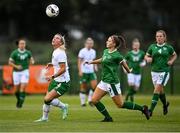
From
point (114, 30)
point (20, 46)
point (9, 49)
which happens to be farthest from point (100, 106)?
point (114, 30)

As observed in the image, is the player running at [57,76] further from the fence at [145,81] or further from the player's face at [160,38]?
the fence at [145,81]

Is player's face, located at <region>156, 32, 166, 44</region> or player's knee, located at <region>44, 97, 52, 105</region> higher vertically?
player's face, located at <region>156, 32, 166, 44</region>

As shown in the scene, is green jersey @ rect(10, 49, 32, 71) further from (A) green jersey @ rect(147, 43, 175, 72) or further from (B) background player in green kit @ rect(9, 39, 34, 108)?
(A) green jersey @ rect(147, 43, 175, 72)

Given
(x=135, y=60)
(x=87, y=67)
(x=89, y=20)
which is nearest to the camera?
(x=87, y=67)

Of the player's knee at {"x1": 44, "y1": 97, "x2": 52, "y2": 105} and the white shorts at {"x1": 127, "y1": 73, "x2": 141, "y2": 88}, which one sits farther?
the white shorts at {"x1": 127, "y1": 73, "x2": 141, "y2": 88}

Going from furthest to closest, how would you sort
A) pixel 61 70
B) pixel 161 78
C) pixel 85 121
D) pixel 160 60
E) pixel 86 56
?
pixel 86 56
pixel 160 60
pixel 161 78
pixel 85 121
pixel 61 70

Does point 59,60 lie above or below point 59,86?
above

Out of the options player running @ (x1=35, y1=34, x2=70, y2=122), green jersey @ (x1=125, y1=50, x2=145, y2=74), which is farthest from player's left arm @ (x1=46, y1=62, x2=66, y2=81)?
green jersey @ (x1=125, y1=50, x2=145, y2=74)

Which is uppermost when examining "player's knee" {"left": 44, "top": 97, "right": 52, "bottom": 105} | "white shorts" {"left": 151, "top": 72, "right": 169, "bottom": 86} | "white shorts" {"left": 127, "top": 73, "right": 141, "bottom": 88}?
"white shorts" {"left": 127, "top": 73, "right": 141, "bottom": 88}

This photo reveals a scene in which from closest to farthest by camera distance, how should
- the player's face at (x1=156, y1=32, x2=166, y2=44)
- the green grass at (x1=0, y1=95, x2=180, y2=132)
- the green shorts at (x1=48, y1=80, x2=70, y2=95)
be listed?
the green grass at (x1=0, y1=95, x2=180, y2=132) → the green shorts at (x1=48, y1=80, x2=70, y2=95) → the player's face at (x1=156, y1=32, x2=166, y2=44)

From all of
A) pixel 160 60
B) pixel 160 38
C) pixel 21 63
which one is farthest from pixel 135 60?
pixel 160 38

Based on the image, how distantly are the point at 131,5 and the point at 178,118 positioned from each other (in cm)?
4171

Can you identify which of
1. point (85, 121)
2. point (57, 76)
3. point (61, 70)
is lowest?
point (85, 121)

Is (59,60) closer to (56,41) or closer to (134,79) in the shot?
(56,41)
